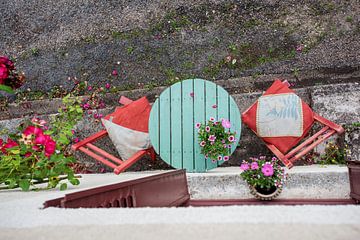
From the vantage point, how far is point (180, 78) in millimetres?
4645

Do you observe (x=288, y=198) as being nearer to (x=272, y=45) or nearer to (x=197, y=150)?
(x=197, y=150)

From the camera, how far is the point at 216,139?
3582 mm

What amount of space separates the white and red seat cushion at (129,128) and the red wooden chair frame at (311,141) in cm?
114

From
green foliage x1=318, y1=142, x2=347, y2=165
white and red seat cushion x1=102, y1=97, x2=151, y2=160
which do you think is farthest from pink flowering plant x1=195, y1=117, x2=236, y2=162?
green foliage x1=318, y1=142, x2=347, y2=165

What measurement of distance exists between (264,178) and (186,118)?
3.06ft

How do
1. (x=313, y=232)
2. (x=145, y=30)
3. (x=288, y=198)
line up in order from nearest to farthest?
1. (x=313, y=232)
2. (x=288, y=198)
3. (x=145, y=30)

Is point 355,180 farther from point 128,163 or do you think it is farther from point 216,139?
point 128,163

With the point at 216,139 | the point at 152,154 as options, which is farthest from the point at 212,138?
the point at 152,154

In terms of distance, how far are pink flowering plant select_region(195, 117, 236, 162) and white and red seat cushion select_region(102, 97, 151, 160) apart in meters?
0.61

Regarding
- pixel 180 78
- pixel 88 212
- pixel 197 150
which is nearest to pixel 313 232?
pixel 88 212

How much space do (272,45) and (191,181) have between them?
194 cm

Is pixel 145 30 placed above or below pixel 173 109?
above

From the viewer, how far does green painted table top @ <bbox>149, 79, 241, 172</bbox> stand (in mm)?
3768

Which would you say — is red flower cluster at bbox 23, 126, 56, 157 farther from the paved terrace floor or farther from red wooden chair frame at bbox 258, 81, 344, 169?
red wooden chair frame at bbox 258, 81, 344, 169
